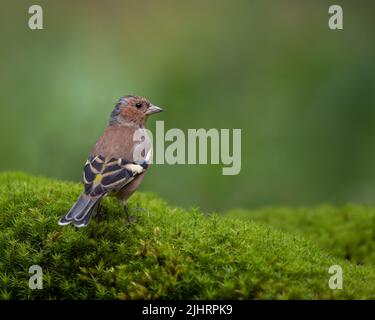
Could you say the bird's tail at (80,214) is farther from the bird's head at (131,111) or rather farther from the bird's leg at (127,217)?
the bird's head at (131,111)

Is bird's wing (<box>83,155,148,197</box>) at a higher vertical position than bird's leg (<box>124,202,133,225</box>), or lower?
higher

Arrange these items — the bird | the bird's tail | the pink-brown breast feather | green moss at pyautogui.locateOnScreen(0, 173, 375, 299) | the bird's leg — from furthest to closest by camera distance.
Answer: the pink-brown breast feather → the bird's leg → the bird → the bird's tail → green moss at pyautogui.locateOnScreen(0, 173, 375, 299)

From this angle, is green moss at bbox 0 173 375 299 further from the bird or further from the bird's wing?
the bird's wing

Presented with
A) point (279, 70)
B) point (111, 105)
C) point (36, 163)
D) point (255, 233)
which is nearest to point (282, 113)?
point (279, 70)

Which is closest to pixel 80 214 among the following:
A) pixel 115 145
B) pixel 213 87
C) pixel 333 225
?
pixel 115 145

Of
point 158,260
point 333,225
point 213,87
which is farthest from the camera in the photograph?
point 213,87

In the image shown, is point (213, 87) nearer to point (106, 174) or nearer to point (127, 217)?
point (106, 174)

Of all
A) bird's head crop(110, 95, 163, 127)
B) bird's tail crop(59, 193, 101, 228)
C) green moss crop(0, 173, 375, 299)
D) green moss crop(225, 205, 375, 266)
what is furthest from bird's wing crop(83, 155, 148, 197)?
green moss crop(225, 205, 375, 266)
